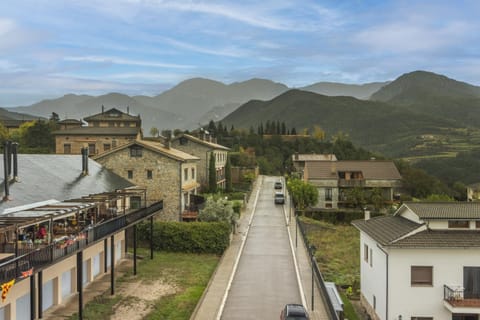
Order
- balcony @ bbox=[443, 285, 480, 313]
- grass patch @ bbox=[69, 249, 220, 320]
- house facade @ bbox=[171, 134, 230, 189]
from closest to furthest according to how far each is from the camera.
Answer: balcony @ bbox=[443, 285, 480, 313]
grass patch @ bbox=[69, 249, 220, 320]
house facade @ bbox=[171, 134, 230, 189]

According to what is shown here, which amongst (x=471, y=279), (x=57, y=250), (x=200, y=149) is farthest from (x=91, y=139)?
(x=471, y=279)

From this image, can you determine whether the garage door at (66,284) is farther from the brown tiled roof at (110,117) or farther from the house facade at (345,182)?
the brown tiled roof at (110,117)

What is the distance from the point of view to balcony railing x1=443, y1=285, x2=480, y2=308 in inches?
873

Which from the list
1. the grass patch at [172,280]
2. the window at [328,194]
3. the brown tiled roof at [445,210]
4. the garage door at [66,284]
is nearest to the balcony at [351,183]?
the window at [328,194]

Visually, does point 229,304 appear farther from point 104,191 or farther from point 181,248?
point 181,248

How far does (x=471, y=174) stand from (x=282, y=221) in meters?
71.2

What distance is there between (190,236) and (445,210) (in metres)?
18.6

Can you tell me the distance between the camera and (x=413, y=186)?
68.2 m

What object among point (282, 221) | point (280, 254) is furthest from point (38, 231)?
point (282, 221)

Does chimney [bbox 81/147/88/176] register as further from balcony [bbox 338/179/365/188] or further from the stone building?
balcony [bbox 338/179/365/188]

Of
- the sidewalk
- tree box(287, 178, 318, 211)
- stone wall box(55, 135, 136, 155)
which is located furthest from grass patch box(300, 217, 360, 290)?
stone wall box(55, 135, 136, 155)

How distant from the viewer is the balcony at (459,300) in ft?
72.2

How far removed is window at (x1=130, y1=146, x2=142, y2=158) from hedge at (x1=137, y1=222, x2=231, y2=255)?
A: 23.1 feet

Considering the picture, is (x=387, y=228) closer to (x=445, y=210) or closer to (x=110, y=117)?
(x=445, y=210)
